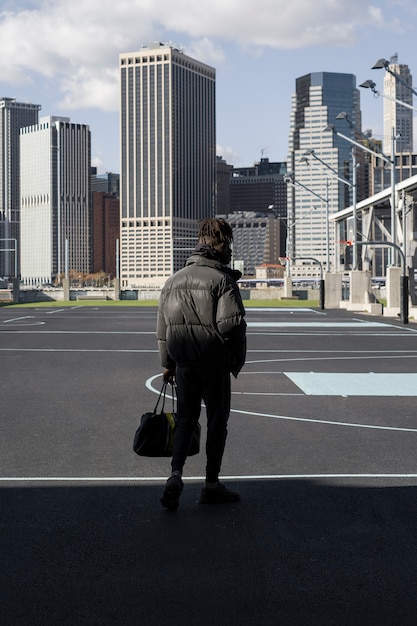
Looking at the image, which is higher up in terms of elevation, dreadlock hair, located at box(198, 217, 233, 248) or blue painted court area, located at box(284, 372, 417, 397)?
dreadlock hair, located at box(198, 217, 233, 248)

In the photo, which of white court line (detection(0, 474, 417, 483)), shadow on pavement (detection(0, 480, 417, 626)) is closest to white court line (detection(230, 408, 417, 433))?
white court line (detection(0, 474, 417, 483))

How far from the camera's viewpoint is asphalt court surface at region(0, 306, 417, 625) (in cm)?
448

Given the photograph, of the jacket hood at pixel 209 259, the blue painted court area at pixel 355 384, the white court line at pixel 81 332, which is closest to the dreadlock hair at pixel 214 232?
the jacket hood at pixel 209 259

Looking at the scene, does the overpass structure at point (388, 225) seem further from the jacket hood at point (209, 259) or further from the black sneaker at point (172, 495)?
the black sneaker at point (172, 495)

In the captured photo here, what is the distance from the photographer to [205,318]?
6.43 metres

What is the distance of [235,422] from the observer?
Result: 10.5 meters

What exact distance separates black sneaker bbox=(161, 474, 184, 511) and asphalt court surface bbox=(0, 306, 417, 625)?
3.3 inches

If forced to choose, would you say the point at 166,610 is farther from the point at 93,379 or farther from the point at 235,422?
the point at 93,379

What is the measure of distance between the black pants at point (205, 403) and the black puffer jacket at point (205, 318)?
9 centimetres

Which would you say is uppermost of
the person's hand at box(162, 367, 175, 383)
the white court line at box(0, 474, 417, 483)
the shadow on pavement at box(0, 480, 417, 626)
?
the person's hand at box(162, 367, 175, 383)

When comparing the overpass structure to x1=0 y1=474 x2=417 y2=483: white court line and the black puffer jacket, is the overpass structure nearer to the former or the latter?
x1=0 y1=474 x2=417 y2=483: white court line

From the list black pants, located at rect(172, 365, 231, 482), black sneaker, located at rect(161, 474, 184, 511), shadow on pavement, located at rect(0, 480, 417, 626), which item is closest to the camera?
shadow on pavement, located at rect(0, 480, 417, 626)

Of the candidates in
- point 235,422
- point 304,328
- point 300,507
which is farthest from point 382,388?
point 304,328

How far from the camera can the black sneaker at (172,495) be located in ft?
20.5
